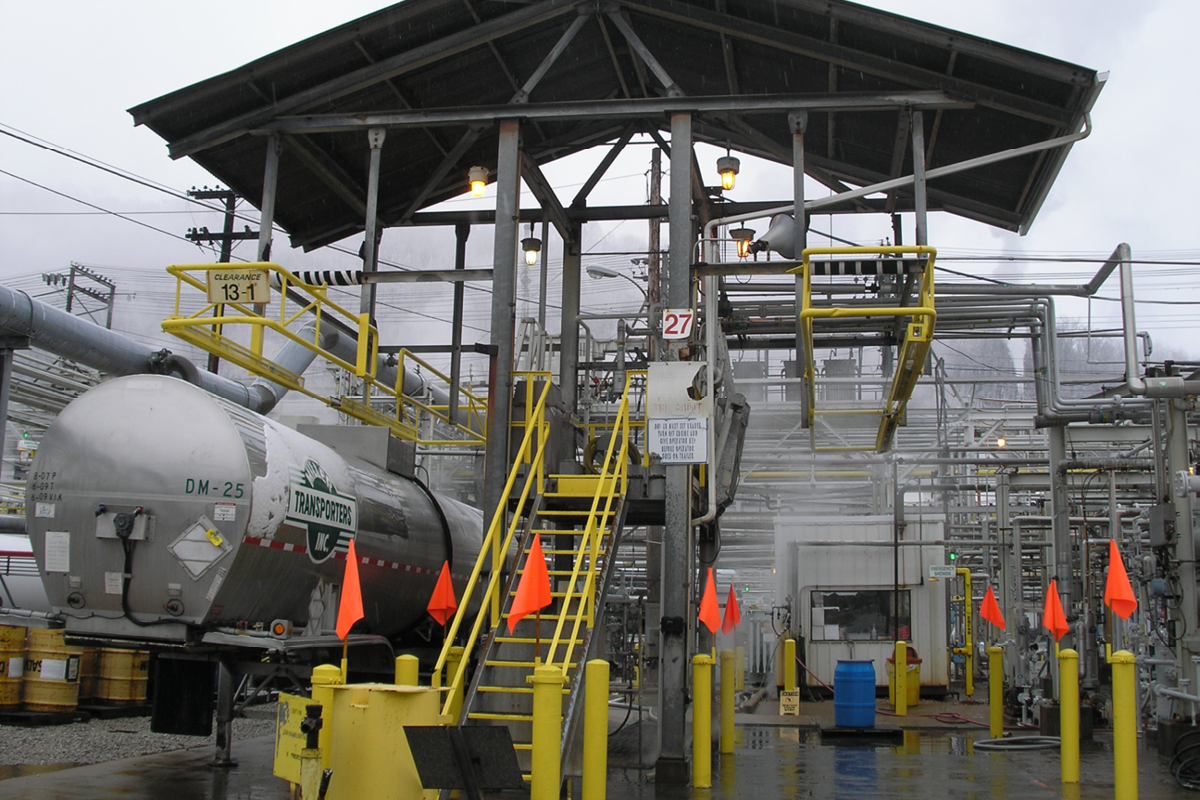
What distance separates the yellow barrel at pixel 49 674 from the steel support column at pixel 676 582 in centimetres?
1070

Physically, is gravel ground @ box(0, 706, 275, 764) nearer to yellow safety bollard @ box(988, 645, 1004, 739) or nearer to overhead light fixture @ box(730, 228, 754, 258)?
overhead light fixture @ box(730, 228, 754, 258)

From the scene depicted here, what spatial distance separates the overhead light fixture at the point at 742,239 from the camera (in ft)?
51.4

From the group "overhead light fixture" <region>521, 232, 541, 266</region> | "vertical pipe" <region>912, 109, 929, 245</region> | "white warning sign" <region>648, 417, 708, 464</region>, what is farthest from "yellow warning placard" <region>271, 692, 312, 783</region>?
"overhead light fixture" <region>521, 232, 541, 266</region>

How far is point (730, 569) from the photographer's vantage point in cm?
4141

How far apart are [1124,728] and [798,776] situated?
3.71m

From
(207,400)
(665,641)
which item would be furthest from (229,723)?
(665,641)

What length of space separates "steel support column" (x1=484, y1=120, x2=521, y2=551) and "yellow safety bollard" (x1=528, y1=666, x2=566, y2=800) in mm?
4247

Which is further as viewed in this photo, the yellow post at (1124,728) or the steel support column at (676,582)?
the steel support column at (676,582)

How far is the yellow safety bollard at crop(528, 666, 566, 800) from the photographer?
7.94m

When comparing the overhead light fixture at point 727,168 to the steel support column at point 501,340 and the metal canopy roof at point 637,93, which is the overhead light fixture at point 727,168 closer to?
the metal canopy roof at point 637,93

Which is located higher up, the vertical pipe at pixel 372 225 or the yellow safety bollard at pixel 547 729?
the vertical pipe at pixel 372 225

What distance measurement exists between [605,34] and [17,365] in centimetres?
1682

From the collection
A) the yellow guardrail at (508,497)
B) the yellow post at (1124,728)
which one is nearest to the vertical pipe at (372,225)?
the yellow guardrail at (508,497)

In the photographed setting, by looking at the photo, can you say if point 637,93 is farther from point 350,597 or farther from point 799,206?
point 350,597
